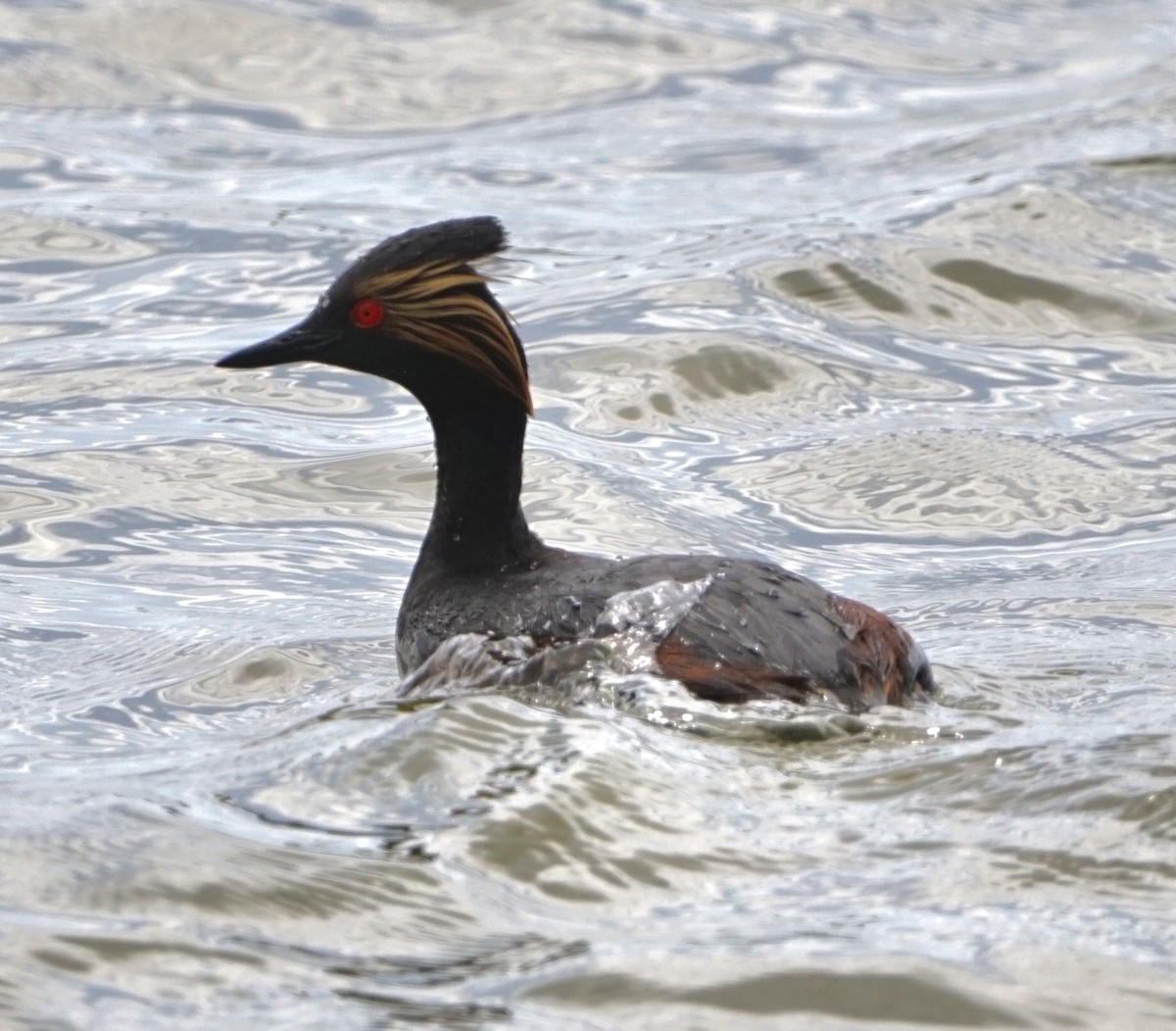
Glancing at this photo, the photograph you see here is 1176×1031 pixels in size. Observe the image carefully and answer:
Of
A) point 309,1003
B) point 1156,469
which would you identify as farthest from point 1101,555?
point 309,1003

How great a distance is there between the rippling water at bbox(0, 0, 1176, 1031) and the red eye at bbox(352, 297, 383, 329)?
1187 mm

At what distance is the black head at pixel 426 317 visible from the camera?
6.91 metres

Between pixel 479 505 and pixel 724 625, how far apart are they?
1329 mm

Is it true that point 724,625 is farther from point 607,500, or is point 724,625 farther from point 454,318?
point 607,500

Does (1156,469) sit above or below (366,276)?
below

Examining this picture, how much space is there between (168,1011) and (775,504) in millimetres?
5630

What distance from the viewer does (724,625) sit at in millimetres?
6016

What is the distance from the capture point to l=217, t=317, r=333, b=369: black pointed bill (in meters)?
7.17

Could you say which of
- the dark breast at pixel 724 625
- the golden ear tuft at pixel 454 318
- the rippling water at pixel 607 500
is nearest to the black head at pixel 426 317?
the golden ear tuft at pixel 454 318

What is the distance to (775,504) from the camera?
9688 millimetres

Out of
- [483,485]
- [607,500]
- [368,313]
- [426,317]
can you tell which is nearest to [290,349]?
[368,313]

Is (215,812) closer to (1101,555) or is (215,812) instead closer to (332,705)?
(332,705)

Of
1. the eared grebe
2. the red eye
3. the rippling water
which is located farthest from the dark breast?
the red eye

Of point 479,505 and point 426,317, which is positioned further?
point 479,505
